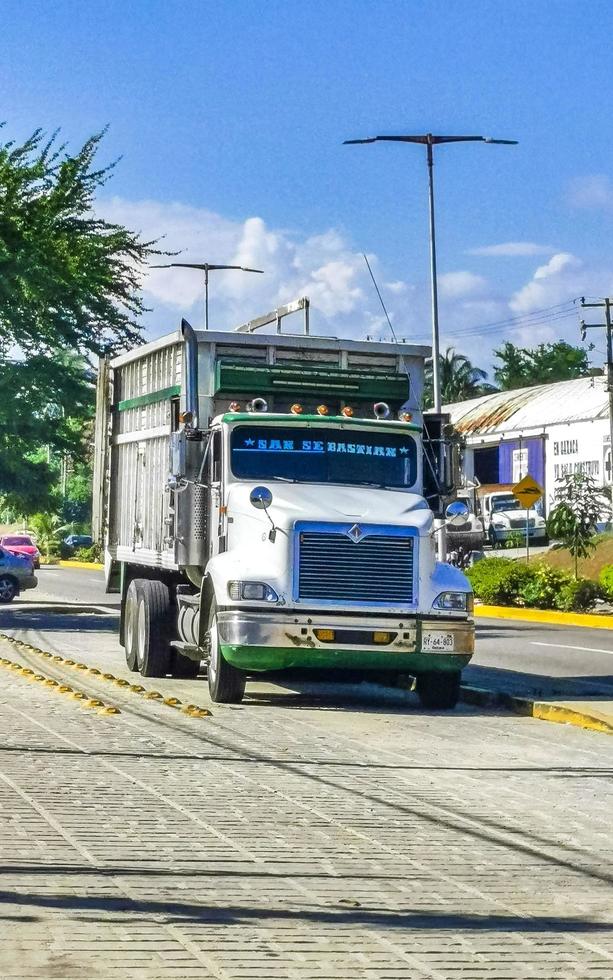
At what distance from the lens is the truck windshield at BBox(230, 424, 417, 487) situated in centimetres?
1616

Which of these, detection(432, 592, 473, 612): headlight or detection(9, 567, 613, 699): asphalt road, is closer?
detection(432, 592, 473, 612): headlight

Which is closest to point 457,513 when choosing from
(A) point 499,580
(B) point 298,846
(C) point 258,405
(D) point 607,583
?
(C) point 258,405

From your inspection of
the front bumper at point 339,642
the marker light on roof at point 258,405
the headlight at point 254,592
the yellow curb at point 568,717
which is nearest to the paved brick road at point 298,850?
the yellow curb at point 568,717

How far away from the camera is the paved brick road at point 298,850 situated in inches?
242

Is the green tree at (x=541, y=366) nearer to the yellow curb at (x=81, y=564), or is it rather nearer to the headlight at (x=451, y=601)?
the yellow curb at (x=81, y=564)

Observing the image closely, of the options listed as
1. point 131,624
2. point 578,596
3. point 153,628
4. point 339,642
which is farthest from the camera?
point 578,596

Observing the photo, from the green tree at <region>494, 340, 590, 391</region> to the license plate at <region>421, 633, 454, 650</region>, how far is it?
115 metres

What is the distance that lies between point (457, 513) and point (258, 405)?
2.23 m

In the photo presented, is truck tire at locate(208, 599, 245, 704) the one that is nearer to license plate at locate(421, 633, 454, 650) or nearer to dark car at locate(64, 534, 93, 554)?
license plate at locate(421, 633, 454, 650)

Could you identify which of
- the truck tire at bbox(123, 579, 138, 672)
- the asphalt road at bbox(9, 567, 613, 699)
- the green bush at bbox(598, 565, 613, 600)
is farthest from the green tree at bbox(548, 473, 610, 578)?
the truck tire at bbox(123, 579, 138, 672)

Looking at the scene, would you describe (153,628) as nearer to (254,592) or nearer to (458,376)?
(254,592)

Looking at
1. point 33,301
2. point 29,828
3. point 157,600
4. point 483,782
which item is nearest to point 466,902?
point 29,828

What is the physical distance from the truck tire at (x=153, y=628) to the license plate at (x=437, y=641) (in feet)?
13.5

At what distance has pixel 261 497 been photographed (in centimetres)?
1533
